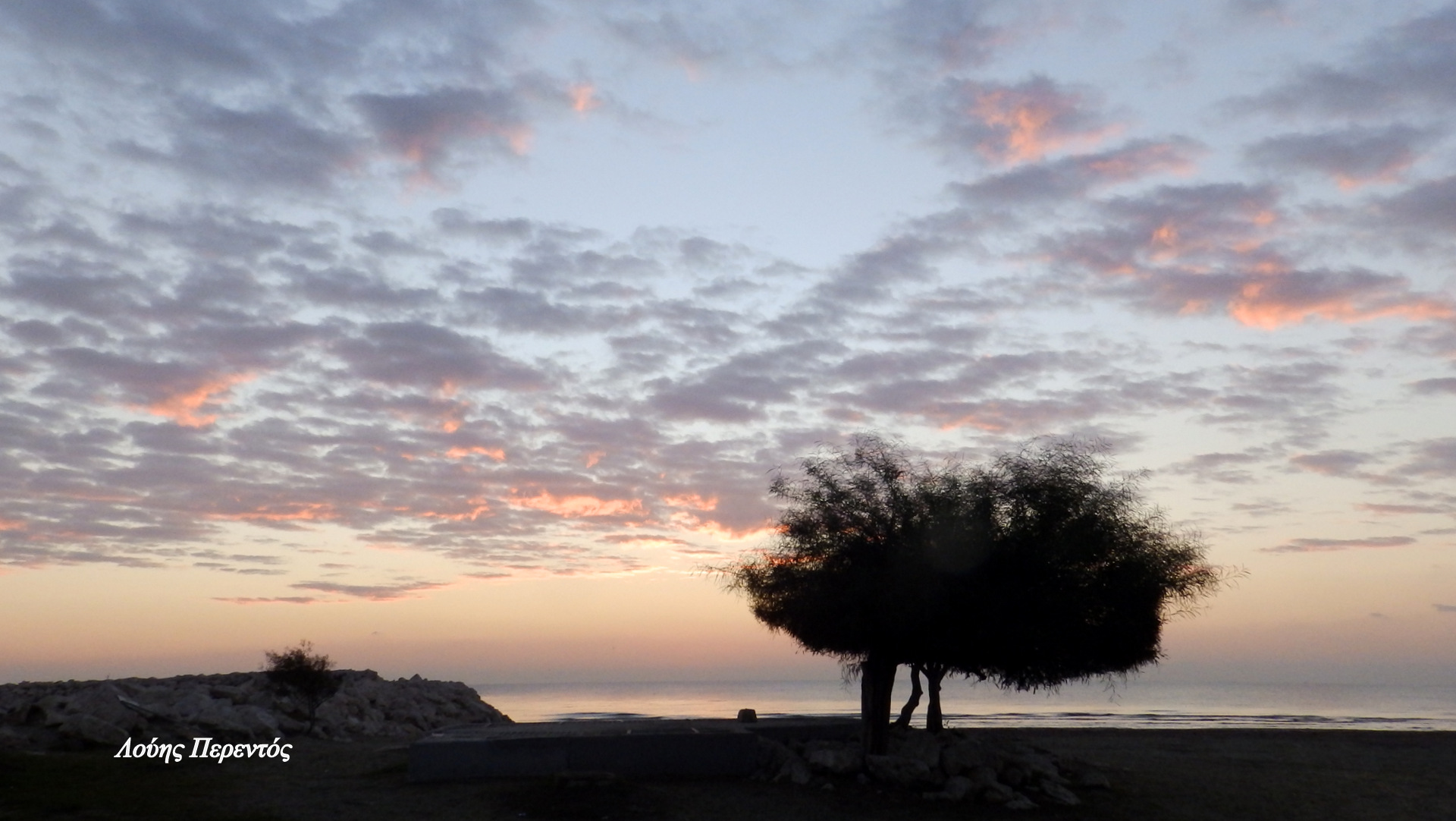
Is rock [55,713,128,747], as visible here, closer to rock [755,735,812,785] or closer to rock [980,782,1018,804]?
rock [755,735,812,785]

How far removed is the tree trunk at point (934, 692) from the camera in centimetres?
2505

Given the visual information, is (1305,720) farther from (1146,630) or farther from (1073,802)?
(1073,802)

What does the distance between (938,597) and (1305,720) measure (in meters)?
54.1

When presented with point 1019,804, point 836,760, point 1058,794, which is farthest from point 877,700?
point 1058,794

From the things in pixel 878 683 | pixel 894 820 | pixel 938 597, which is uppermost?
pixel 938 597

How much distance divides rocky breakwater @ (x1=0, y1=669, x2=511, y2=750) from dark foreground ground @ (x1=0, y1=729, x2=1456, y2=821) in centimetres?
228

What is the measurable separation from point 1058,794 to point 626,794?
8.16 metres

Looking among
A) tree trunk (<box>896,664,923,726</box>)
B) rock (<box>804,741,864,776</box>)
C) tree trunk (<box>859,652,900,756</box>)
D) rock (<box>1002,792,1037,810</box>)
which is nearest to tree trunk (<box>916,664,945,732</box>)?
tree trunk (<box>896,664,923,726</box>)

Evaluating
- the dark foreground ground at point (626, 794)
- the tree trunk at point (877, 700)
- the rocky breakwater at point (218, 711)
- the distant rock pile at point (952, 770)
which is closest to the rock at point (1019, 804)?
the distant rock pile at point (952, 770)

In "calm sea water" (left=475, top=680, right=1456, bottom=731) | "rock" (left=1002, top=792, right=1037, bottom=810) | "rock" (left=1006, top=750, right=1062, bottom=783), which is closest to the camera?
"rock" (left=1002, top=792, right=1037, bottom=810)

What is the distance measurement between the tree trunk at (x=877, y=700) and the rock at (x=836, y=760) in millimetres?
571

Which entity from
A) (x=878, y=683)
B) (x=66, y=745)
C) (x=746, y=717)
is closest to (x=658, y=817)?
(x=878, y=683)

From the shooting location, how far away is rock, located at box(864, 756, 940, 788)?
20.6 metres

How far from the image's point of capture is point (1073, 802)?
2006cm
